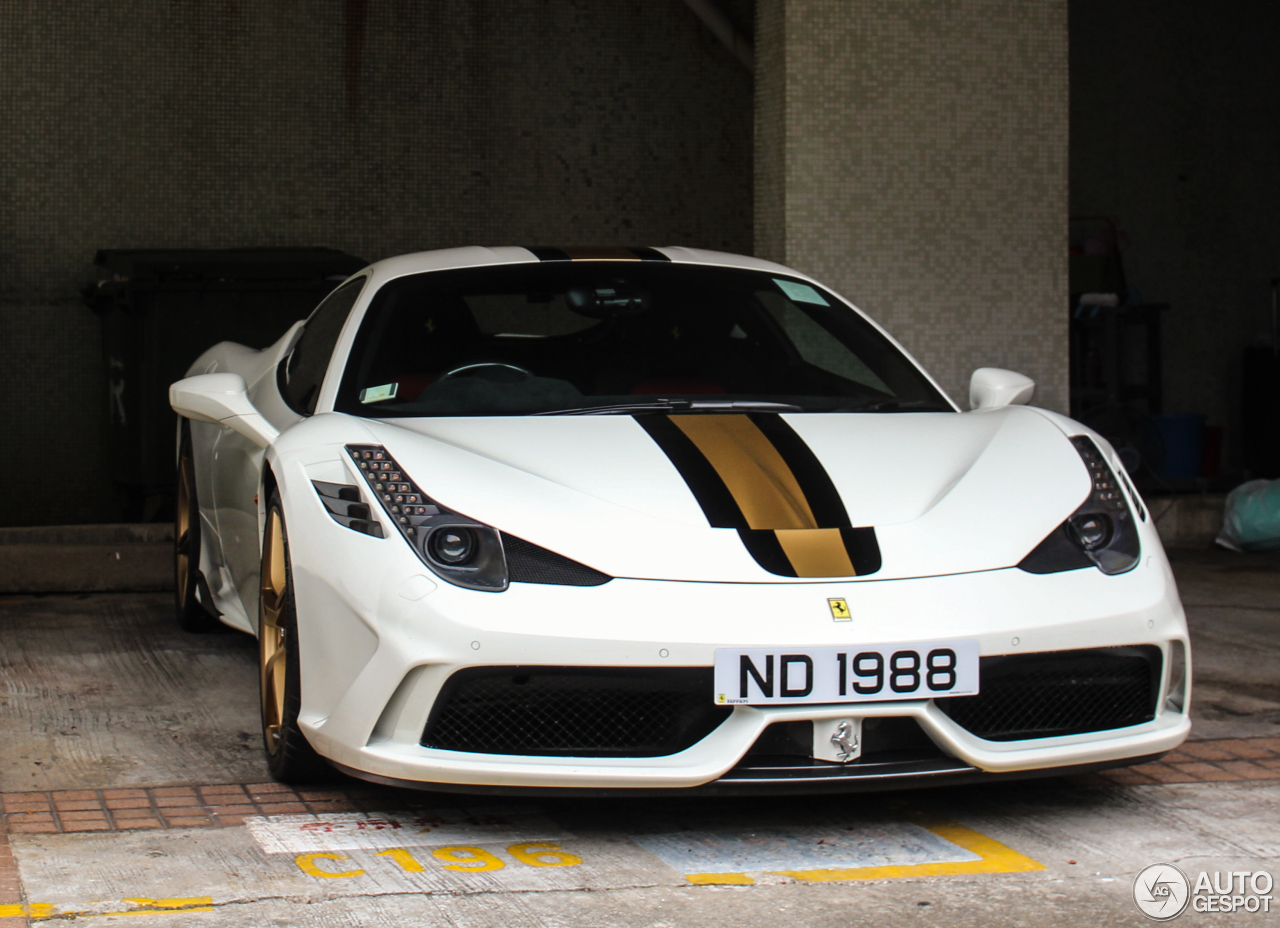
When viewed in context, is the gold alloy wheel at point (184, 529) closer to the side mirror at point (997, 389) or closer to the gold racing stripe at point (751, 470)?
the gold racing stripe at point (751, 470)

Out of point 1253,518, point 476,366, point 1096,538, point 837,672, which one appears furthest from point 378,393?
point 1253,518

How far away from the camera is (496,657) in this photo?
8.13 ft

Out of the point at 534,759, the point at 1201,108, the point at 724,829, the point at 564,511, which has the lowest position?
the point at 724,829

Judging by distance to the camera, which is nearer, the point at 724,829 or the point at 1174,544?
the point at 724,829

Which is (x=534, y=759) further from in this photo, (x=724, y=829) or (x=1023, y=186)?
(x=1023, y=186)

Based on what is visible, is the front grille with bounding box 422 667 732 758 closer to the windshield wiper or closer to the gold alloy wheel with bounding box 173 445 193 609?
the windshield wiper

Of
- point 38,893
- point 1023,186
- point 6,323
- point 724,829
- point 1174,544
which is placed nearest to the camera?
point 38,893

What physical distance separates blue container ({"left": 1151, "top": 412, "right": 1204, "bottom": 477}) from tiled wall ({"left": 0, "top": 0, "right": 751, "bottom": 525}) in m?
2.60

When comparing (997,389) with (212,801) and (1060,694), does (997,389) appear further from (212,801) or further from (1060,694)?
(212,801)

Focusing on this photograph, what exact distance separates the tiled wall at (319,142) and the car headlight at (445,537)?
5800 mm

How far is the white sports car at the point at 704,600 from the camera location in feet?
8.17

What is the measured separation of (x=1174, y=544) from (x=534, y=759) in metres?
5.52

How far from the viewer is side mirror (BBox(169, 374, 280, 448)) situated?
342 centimetres

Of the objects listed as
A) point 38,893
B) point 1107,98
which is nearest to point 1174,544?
point 1107,98
